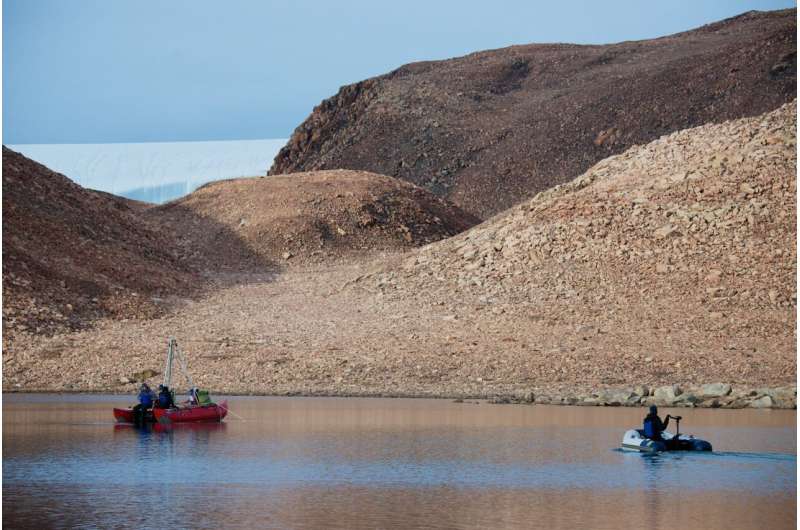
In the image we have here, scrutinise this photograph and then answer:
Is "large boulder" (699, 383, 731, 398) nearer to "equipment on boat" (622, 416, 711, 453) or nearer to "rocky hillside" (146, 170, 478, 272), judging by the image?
"equipment on boat" (622, 416, 711, 453)

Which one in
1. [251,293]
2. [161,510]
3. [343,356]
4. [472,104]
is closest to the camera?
[161,510]

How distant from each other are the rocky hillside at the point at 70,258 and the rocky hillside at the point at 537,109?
39.0 m

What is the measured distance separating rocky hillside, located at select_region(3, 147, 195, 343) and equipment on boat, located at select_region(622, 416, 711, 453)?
101 ft

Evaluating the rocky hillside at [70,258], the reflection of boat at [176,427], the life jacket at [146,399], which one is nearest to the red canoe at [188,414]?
Result: the reflection of boat at [176,427]

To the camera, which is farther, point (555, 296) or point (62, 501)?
point (555, 296)

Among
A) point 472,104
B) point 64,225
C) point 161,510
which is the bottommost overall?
point 161,510

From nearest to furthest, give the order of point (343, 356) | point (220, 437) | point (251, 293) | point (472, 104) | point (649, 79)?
1. point (220, 437)
2. point (343, 356)
3. point (251, 293)
4. point (649, 79)
5. point (472, 104)

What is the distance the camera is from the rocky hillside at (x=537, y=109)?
11275 cm

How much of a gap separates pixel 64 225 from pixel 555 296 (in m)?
26.9

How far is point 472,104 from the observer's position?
13162cm

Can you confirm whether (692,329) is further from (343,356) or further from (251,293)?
(251,293)

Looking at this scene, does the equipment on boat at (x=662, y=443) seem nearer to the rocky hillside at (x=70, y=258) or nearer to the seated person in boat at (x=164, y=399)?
the seated person in boat at (x=164, y=399)

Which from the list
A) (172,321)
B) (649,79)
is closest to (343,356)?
(172,321)

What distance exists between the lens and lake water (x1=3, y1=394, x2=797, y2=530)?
77.6 feet
